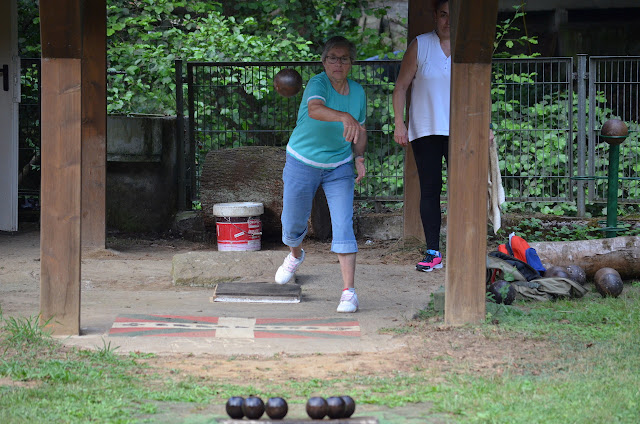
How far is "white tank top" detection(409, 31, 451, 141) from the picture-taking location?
7348mm

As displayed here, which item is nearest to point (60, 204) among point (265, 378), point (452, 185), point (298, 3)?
point (265, 378)

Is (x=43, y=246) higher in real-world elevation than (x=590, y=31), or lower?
lower

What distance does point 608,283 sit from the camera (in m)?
6.55

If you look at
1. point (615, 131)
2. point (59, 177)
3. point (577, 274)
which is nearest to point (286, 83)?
point (615, 131)

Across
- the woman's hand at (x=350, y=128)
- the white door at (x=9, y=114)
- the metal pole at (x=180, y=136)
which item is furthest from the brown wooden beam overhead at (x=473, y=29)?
the white door at (x=9, y=114)

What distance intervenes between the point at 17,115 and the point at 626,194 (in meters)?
7.30

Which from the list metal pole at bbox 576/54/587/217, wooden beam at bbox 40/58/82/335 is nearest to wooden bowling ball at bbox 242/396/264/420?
wooden beam at bbox 40/58/82/335

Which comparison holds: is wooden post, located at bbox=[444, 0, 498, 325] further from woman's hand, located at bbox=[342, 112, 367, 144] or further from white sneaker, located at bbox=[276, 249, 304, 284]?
white sneaker, located at bbox=[276, 249, 304, 284]

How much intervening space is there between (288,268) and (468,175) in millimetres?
1912

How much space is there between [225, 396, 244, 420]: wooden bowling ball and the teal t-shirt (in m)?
2.80

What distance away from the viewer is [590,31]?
1390 cm

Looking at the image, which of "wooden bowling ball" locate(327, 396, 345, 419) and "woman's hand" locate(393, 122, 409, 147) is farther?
"woman's hand" locate(393, 122, 409, 147)

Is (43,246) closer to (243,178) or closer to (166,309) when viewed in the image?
→ (166,309)

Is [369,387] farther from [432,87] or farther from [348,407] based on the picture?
[432,87]
